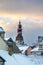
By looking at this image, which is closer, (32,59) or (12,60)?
(12,60)

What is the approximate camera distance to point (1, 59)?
41.4 m

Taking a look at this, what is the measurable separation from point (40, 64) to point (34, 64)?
75cm

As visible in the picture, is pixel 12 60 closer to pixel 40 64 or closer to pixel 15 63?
pixel 15 63

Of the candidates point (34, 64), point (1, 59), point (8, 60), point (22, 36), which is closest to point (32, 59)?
point (34, 64)

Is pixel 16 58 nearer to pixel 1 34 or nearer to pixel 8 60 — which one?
pixel 8 60

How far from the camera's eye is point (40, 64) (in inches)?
1861

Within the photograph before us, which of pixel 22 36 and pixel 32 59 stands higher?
pixel 32 59

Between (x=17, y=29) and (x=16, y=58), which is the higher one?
(x=16, y=58)

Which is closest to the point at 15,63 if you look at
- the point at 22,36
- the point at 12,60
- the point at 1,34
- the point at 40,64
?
the point at 12,60

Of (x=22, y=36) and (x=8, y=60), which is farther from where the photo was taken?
(x=22, y=36)

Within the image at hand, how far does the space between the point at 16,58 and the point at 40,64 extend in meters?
3.10

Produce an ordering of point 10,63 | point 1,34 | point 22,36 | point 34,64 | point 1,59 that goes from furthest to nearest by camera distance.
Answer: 1. point 22,36
2. point 1,34
3. point 34,64
4. point 10,63
5. point 1,59

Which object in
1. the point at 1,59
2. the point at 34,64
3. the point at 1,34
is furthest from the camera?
the point at 1,34

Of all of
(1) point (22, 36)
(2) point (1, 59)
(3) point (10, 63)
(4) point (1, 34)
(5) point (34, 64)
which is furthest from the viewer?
(1) point (22, 36)
